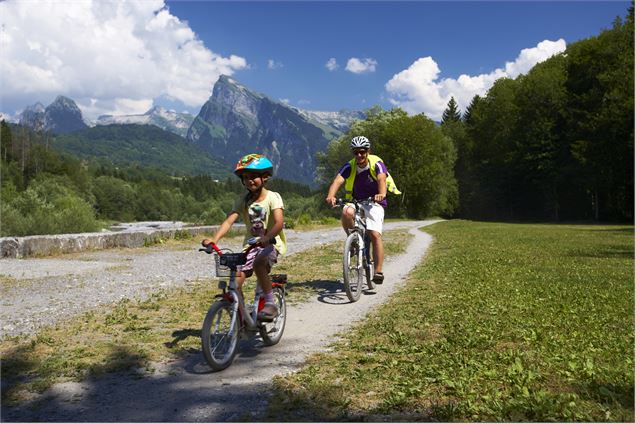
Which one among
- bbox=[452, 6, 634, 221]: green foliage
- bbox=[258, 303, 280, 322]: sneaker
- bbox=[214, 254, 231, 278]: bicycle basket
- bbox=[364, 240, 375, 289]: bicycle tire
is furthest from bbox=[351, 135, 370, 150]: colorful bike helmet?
bbox=[452, 6, 634, 221]: green foliage

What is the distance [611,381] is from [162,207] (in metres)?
135

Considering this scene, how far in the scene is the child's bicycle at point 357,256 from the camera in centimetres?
815

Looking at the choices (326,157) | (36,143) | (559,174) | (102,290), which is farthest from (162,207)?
(102,290)

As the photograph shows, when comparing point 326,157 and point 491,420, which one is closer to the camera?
point 491,420

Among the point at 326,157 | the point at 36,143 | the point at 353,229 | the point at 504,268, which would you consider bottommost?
the point at 504,268

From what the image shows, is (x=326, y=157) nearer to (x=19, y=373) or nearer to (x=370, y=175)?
(x=370, y=175)

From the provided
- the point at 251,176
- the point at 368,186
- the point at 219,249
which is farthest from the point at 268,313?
the point at 368,186

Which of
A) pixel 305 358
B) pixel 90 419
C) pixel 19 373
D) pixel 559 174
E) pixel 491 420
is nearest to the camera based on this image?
pixel 491 420

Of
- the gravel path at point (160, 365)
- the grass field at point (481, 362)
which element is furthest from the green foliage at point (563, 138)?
the grass field at point (481, 362)

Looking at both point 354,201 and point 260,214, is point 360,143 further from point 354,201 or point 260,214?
point 260,214

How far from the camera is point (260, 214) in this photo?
5.58 meters

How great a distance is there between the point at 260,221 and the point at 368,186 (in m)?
3.85

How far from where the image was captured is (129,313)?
720 centimetres

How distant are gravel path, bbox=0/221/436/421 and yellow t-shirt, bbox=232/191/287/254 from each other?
1.35 m
